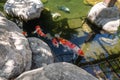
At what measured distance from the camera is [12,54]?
734 cm

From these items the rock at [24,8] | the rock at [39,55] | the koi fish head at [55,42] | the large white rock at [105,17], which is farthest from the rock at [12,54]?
the large white rock at [105,17]

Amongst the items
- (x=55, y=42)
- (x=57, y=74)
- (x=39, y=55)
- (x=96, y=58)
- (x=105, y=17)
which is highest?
(x=57, y=74)

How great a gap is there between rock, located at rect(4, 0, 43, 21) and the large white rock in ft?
9.98

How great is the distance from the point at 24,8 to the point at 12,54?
5657 mm

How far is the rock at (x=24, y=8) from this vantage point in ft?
41.1

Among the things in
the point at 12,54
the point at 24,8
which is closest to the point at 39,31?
the point at 24,8

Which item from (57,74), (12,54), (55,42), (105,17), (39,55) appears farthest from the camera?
(105,17)

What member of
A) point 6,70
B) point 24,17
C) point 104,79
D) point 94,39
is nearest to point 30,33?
point 24,17

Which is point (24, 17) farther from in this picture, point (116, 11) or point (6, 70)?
point (6, 70)

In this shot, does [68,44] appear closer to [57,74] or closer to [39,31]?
[39,31]

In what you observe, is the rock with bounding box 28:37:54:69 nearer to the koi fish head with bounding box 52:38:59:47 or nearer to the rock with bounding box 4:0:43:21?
the koi fish head with bounding box 52:38:59:47

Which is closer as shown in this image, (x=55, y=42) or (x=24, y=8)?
(x=55, y=42)

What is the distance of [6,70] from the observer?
701cm

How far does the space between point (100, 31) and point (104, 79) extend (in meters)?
3.88
